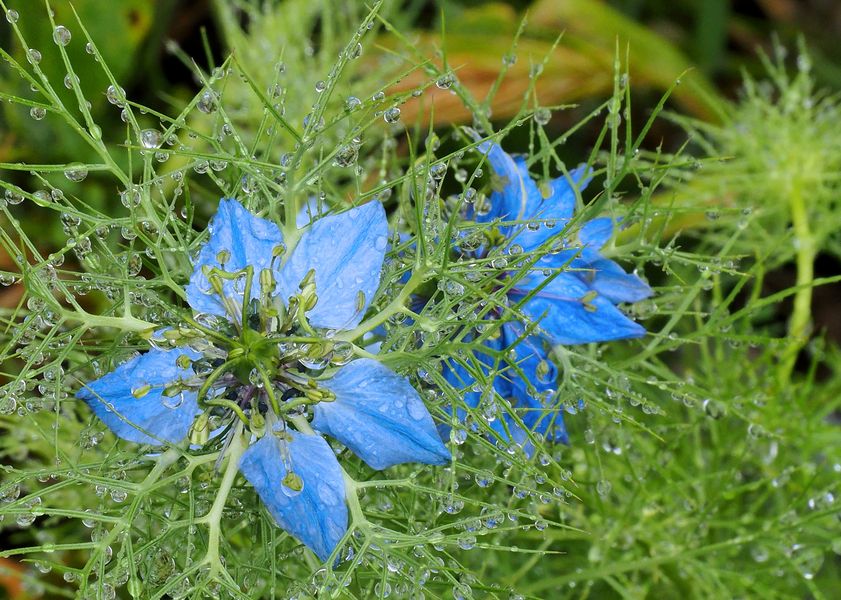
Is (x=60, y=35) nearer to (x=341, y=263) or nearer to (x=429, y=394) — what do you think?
(x=341, y=263)

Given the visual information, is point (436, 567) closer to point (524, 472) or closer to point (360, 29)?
point (524, 472)

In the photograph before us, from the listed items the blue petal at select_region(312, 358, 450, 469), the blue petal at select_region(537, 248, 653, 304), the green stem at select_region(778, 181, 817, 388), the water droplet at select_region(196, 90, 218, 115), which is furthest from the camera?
the green stem at select_region(778, 181, 817, 388)

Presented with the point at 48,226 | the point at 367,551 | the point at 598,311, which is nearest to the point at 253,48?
the point at 48,226

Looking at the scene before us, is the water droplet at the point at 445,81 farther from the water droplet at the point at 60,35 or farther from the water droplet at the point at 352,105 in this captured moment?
the water droplet at the point at 60,35

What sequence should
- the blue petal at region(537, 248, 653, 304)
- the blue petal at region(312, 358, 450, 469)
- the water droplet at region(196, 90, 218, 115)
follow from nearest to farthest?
the blue petal at region(312, 358, 450, 469) < the water droplet at region(196, 90, 218, 115) < the blue petal at region(537, 248, 653, 304)

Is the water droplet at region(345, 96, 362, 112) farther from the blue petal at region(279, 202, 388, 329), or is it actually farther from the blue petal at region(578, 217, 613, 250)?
the blue petal at region(578, 217, 613, 250)

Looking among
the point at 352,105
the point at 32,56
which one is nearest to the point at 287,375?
the point at 352,105

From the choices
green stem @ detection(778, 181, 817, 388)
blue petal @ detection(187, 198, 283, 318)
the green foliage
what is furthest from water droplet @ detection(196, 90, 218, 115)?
green stem @ detection(778, 181, 817, 388)
